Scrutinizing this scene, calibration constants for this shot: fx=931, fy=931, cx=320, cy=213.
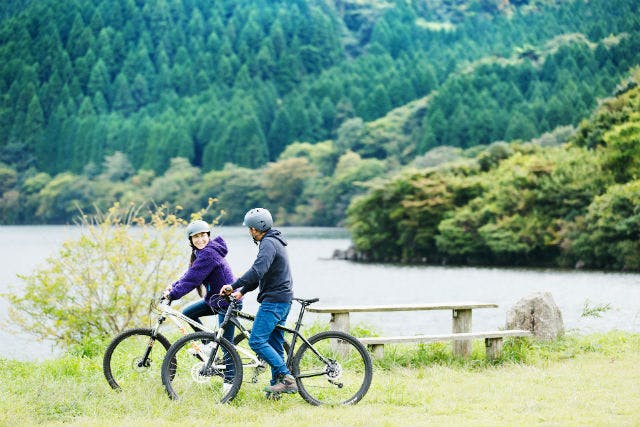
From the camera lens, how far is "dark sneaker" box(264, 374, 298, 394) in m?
A: 8.84

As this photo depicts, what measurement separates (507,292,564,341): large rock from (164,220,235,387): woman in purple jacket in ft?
14.8

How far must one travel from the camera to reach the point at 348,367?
9664 mm

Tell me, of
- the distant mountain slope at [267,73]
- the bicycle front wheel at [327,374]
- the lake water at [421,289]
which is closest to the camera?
the bicycle front wheel at [327,374]

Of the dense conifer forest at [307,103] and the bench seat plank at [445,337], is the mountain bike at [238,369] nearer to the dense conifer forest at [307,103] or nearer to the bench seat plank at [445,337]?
the bench seat plank at [445,337]

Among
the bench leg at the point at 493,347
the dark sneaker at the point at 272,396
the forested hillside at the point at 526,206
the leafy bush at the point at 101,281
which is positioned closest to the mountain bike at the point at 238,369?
the dark sneaker at the point at 272,396

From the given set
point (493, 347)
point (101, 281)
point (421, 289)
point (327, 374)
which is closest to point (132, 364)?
point (327, 374)

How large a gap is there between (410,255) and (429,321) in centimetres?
3536

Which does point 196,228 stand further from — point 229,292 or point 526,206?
point 526,206

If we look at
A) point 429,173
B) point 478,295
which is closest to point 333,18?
point 429,173

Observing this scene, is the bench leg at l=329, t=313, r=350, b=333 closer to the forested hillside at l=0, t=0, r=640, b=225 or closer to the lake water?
the lake water

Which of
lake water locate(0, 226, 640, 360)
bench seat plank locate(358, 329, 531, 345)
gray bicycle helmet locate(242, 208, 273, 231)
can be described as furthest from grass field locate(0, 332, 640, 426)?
lake water locate(0, 226, 640, 360)

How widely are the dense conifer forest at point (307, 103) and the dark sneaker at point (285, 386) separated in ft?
140

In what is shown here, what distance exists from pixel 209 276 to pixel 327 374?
5.00ft

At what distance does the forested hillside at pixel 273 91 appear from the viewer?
110 m
